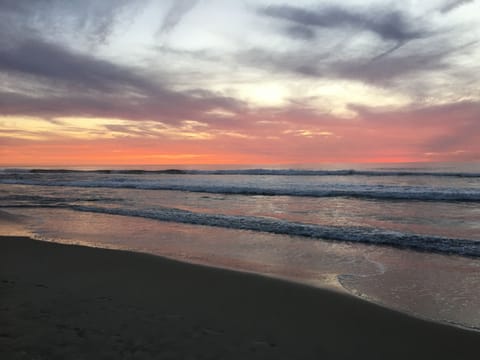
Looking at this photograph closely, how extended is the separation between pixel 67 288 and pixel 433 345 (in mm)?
4566

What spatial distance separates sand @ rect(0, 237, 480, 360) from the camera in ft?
10.5

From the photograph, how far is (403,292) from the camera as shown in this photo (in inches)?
194

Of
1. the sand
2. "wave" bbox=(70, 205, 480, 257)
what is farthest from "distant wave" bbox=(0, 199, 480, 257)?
the sand

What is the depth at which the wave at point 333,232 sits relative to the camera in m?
7.52

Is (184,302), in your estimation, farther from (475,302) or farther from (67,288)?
(475,302)

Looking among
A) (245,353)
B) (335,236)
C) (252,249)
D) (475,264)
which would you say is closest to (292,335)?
(245,353)

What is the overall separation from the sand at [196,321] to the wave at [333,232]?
382cm

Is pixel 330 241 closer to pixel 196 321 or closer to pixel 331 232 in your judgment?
pixel 331 232

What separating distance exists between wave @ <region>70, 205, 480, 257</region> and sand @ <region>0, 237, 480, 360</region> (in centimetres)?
382

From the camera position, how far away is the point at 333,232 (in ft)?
29.5

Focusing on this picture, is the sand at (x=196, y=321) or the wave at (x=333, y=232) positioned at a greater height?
the wave at (x=333, y=232)

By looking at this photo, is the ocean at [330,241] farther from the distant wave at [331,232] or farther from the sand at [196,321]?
the sand at [196,321]

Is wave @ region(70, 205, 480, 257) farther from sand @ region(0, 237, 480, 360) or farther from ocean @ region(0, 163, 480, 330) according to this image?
sand @ region(0, 237, 480, 360)

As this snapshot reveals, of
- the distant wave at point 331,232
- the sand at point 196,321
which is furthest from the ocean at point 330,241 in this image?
the sand at point 196,321
